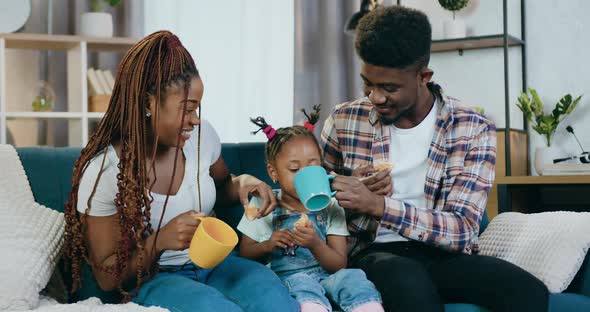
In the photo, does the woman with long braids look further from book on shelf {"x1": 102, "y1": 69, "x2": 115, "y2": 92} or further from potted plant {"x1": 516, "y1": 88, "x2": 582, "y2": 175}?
book on shelf {"x1": 102, "y1": 69, "x2": 115, "y2": 92}

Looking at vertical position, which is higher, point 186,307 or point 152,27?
point 152,27

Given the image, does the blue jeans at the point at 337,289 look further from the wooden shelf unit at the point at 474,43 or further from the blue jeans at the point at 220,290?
the wooden shelf unit at the point at 474,43

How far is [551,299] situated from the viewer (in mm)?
1856

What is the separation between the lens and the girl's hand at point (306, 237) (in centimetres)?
179

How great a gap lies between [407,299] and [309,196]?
0.31 m

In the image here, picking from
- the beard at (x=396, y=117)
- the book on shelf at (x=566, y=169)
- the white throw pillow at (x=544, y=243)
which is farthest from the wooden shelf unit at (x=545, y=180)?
the beard at (x=396, y=117)

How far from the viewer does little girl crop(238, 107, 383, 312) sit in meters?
1.76

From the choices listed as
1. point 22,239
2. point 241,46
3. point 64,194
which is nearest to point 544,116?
point 241,46

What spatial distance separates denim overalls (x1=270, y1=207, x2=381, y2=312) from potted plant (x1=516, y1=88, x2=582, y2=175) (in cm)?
178

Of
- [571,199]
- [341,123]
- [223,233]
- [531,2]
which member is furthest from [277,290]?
[531,2]

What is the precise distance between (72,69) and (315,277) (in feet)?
7.99

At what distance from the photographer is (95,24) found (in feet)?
12.7

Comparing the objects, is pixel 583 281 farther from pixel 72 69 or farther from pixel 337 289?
pixel 72 69

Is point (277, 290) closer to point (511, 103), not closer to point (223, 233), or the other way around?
point (223, 233)
